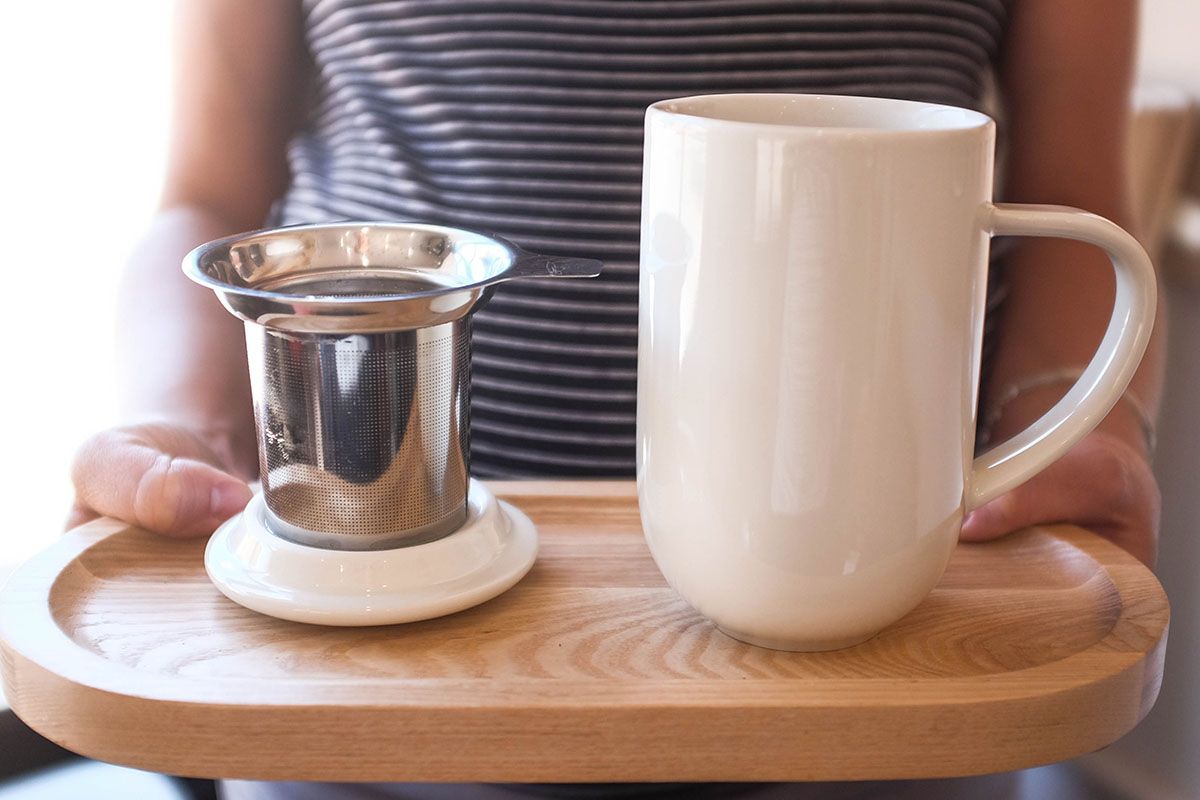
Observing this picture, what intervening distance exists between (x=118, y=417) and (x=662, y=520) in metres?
0.36

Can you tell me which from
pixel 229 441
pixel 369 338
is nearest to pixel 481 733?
pixel 369 338

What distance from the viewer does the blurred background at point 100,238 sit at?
105 centimetres

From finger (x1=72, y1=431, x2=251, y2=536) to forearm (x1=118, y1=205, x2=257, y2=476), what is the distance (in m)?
0.09

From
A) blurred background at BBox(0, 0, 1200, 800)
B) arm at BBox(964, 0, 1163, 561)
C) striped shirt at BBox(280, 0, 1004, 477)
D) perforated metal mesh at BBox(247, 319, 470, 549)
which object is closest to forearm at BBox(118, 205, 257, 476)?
striped shirt at BBox(280, 0, 1004, 477)

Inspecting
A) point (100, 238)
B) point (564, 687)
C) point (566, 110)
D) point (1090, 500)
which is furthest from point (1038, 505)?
point (100, 238)

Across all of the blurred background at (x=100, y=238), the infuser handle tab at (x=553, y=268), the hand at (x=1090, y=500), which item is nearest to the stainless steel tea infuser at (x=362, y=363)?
the infuser handle tab at (x=553, y=268)

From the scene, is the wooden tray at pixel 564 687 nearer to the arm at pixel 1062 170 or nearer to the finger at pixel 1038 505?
the finger at pixel 1038 505

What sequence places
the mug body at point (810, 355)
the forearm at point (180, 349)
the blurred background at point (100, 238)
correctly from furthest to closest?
the blurred background at point (100, 238) < the forearm at point (180, 349) < the mug body at point (810, 355)

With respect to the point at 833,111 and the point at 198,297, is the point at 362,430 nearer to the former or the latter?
the point at 833,111

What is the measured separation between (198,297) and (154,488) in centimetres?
26

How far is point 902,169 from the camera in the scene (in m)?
0.34

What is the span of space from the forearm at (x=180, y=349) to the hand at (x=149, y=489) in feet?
0.30

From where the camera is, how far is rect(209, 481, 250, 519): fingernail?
0.49 m

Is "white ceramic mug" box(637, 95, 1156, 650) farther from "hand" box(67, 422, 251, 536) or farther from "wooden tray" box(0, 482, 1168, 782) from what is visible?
"hand" box(67, 422, 251, 536)
